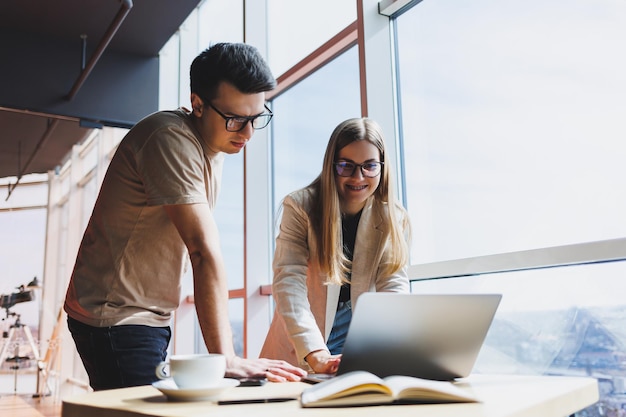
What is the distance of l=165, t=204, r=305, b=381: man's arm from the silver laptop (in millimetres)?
223

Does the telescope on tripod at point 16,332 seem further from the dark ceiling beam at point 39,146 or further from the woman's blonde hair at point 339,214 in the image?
the woman's blonde hair at point 339,214

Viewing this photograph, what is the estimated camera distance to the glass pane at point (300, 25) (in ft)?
10.9

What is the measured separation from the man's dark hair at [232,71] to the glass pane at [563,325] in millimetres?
1268

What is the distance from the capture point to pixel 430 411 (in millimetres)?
751

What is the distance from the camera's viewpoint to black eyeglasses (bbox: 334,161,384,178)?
6.01 ft

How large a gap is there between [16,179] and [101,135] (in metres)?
0.77

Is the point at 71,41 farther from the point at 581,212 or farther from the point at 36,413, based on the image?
the point at 581,212

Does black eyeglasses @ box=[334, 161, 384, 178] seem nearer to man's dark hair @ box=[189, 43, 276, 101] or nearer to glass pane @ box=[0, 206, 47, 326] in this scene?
man's dark hair @ box=[189, 43, 276, 101]

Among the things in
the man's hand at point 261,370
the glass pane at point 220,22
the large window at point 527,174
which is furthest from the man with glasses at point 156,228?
the glass pane at point 220,22

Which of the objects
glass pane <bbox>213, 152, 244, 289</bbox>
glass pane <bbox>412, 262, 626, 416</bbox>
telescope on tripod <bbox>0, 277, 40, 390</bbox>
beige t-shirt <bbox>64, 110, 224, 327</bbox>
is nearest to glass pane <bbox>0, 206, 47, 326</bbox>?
telescope on tripod <bbox>0, 277, 40, 390</bbox>

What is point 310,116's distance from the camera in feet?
11.9

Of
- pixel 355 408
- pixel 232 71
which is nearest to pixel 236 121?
pixel 232 71

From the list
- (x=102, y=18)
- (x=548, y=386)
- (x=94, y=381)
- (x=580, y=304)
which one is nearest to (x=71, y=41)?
(x=102, y=18)

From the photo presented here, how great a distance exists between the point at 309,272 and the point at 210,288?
643mm
